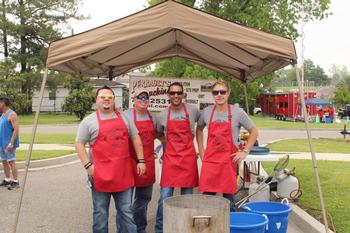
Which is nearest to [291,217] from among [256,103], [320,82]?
[256,103]

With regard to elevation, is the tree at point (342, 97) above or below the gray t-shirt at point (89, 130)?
above

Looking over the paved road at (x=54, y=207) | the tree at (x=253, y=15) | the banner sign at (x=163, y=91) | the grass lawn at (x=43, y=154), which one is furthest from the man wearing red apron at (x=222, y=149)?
the tree at (x=253, y=15)

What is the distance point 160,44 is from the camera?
7.70 meters

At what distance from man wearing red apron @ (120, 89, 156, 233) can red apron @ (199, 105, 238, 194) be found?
80 cm

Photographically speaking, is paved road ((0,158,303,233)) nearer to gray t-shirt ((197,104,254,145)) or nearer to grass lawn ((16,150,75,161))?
gray t-shirt ((197,104,254,145))

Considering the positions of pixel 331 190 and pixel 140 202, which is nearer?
pixel 140 202

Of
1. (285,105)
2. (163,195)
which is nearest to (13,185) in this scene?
(163,195)

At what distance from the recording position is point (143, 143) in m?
5.47

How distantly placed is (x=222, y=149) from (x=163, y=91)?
3.16m

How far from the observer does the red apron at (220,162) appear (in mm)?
5062

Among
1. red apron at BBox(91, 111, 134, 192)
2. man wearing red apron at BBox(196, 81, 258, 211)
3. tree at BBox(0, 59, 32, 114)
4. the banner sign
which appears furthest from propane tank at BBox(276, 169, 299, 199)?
tree at BBox(0, 59, 32, 114)

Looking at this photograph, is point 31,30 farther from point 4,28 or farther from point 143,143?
point 143,143

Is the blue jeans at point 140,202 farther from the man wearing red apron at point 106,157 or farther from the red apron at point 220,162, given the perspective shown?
the red apron at point 220,162

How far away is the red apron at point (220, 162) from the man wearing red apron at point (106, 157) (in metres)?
0.88
